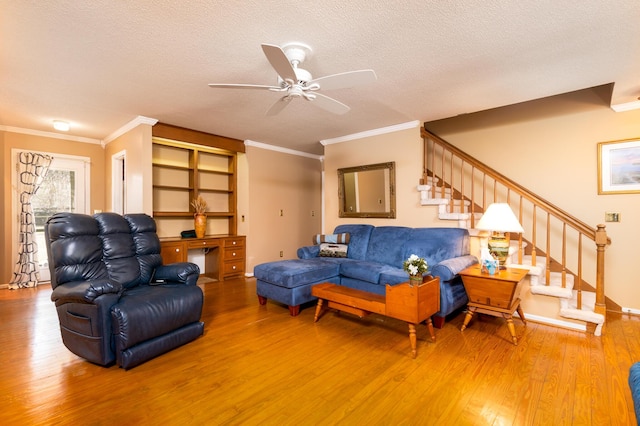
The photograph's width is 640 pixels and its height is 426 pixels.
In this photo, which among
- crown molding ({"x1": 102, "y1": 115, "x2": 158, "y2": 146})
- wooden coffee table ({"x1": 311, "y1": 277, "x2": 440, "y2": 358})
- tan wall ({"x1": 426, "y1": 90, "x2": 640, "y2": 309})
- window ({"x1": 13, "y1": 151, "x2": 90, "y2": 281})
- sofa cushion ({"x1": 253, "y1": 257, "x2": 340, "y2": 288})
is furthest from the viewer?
window ({"x1": 13, "y1": 151, "x2": 90, "y2": 281})

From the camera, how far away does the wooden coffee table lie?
247cm

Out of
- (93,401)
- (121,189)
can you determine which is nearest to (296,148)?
(121,189)

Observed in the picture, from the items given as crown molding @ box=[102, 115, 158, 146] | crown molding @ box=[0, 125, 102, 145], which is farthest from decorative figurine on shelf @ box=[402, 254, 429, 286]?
crown molding @ box=[0, 125, 102, 145]

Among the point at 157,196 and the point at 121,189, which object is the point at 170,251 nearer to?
the point at 157,196

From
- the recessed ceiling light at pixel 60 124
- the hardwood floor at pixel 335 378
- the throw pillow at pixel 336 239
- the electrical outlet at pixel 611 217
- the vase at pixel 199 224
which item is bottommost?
the hardwood floor at pixel 335 378

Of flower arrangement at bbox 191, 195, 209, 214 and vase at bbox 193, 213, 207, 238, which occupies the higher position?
flower arrangement at bbox 191, 195, 209, 214

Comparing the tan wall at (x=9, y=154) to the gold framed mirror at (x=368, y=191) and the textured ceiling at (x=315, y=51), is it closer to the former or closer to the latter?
the textured ceiling at (x=315, y=51)

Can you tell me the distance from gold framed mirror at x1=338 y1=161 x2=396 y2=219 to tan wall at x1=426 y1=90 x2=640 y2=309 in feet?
4.61

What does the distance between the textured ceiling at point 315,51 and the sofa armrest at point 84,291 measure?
1.83 metres

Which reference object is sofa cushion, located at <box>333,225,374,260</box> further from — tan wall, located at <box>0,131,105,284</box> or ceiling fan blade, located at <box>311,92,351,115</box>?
tan wall, located at <box>0,131,105,284</box>

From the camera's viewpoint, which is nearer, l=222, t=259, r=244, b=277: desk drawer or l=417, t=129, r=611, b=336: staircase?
l=417, t=129, r=611, b=336: staircase

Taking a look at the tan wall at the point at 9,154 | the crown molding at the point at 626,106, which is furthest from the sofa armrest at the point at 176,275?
the crown molding at the point at 626,106

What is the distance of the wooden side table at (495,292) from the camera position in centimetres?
270

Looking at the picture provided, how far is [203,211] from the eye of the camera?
5.04 metres
